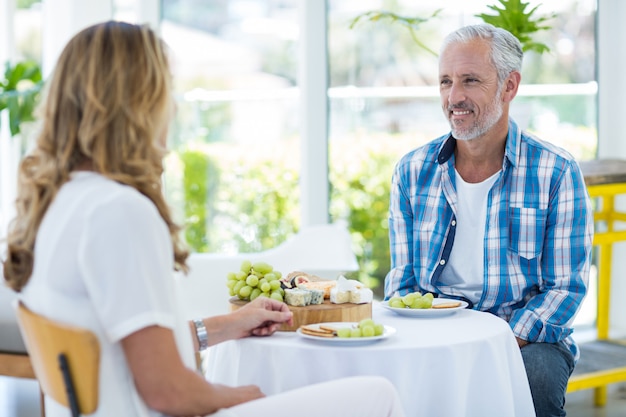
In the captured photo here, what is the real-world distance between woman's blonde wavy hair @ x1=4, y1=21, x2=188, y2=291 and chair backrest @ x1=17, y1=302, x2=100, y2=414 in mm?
151

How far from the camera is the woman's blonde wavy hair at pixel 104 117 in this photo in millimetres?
1738

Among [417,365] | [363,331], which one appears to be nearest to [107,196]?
[363,331]

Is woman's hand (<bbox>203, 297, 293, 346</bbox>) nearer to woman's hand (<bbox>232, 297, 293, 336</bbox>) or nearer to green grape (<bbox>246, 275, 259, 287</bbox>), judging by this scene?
woman's hand (<bbox>232, 297, 293, 336</bbox>)

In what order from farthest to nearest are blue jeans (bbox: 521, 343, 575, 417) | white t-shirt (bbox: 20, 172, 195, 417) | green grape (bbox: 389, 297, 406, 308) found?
blue jeans (bbox: 521, 343, 575, 417)
green grape (bbox: 389, 297, 406, 308)
white t-shirt (bbox: 20, 172, 195, 417)

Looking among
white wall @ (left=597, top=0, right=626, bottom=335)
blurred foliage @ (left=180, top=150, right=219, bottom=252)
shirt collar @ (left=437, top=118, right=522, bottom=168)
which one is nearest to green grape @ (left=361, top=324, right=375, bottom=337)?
shirt collar @ (left=437, top=118, right=522, bottom=168)

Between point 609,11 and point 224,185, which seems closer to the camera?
point 609,11

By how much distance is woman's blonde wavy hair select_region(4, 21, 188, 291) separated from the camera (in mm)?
1738

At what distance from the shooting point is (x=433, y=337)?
229 cm

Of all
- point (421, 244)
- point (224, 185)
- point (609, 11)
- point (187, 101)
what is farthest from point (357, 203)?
point (421, 244)

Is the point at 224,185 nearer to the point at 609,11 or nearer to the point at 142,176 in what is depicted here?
the point at 609,11

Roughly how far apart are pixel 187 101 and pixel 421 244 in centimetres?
320

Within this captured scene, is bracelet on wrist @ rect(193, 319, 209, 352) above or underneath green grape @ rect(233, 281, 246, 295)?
underneath

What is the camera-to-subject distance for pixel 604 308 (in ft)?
15.0

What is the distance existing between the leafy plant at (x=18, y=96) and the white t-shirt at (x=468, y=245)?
3758 millimetres
